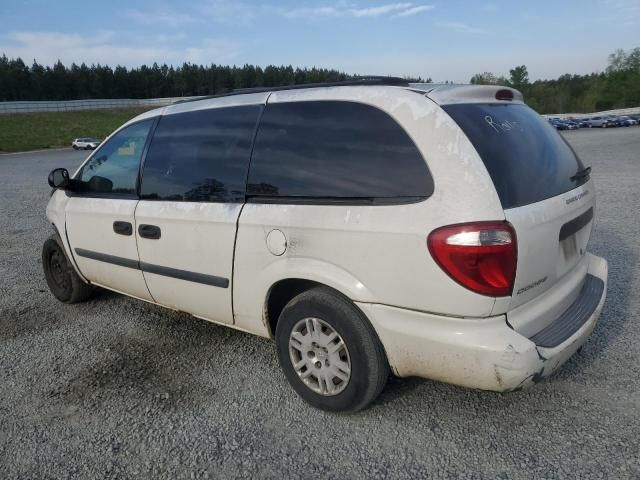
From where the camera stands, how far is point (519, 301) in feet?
7.68

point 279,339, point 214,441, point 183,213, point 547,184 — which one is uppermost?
point 547,184

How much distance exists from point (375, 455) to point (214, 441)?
854 mm

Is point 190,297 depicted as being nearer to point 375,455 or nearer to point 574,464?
point 375,455

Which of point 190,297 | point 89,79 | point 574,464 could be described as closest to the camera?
point 574,464

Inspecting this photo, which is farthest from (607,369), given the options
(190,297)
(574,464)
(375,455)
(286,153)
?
(190,297)

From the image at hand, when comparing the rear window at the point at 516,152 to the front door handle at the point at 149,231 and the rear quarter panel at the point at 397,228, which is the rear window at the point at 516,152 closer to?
the rear quarter panel at the point at 397,228

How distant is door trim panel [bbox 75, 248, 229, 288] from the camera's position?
3170 millimetres

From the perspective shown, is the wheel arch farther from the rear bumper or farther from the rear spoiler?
the rear spoiler

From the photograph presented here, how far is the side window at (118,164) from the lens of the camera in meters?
3.75

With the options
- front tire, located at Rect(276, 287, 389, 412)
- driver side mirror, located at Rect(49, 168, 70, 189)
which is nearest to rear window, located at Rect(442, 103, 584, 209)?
front tire, located at Rect(276, 287, 389, 412)

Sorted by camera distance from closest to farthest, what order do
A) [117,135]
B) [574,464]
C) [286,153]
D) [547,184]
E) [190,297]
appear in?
[574,464], [547,184], [286,153], [190,297], [117,135]

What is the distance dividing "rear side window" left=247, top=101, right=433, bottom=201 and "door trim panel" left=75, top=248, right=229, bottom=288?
0.64 meters

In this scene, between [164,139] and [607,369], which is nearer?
[607,369]

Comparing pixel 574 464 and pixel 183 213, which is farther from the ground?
pixel 183 213
